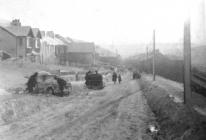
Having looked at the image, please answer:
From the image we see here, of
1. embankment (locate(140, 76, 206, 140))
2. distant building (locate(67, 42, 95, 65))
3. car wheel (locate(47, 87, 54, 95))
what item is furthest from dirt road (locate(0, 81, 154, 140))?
distant building (locate(67, 42, 95, 65))

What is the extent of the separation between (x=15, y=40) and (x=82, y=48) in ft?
85.0

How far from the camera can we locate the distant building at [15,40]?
44500 mm

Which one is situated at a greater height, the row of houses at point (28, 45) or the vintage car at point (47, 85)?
the row of houses at point (28, 45)

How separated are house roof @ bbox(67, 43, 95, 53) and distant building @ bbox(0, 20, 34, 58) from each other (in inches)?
886

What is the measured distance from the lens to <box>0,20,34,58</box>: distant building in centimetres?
4450

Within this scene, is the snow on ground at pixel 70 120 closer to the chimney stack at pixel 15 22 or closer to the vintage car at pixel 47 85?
the vintage car at pixel 47 85

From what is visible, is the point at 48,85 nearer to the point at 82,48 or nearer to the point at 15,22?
the point at 15,22

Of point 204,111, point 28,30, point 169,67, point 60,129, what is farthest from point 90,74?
point 28,30

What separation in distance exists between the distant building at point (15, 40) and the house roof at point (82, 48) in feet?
73.9

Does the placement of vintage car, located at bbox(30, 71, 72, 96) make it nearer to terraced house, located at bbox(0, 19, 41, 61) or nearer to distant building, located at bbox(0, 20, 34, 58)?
terraced house, located at bbox(0, 19, 41, 61)

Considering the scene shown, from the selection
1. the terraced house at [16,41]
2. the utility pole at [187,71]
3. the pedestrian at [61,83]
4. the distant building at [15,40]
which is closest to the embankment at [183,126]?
the utility pole at [187,71]

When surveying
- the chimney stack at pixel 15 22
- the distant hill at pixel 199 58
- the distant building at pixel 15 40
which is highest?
the chimney stack at pixel 15 22

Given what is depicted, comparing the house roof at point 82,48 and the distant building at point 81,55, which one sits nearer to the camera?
the distant building at point 81,55

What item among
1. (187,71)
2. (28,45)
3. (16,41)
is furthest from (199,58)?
(187,71)
